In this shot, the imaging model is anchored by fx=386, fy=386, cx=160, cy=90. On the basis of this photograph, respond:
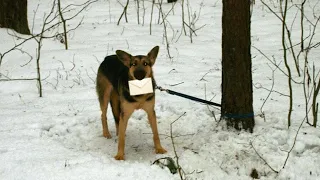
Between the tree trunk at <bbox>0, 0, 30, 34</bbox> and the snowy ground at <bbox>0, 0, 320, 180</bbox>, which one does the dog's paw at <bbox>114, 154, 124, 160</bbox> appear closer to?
the snowy ground at <bbox>0, 0, 320, 180</bbox>

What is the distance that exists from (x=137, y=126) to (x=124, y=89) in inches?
40.4

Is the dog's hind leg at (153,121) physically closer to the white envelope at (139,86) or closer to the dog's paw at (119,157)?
the white envelope at (139,86)

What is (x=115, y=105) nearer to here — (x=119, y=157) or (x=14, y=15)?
(x=119, y=157)

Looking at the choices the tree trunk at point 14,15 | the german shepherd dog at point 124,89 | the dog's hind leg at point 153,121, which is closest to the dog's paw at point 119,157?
the german shepherd dog at point 124,89

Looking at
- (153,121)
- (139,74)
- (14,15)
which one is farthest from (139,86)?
(14,15)

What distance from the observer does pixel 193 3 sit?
43.0ft

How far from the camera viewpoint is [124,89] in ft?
14.1

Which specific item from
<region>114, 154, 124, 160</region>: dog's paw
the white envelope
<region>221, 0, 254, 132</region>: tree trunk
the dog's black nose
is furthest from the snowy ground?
the dog's black nose

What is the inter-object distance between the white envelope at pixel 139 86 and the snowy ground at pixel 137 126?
2.42ft

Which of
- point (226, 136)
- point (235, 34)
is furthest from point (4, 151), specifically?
point (235, 34)

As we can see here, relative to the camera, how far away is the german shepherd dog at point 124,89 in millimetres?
4090

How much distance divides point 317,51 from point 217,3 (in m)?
6.29

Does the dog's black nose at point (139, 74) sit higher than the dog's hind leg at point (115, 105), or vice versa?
the dog's black nose at point (139, 74)

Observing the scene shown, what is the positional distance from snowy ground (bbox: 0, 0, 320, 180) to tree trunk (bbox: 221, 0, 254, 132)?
0.22 metres
